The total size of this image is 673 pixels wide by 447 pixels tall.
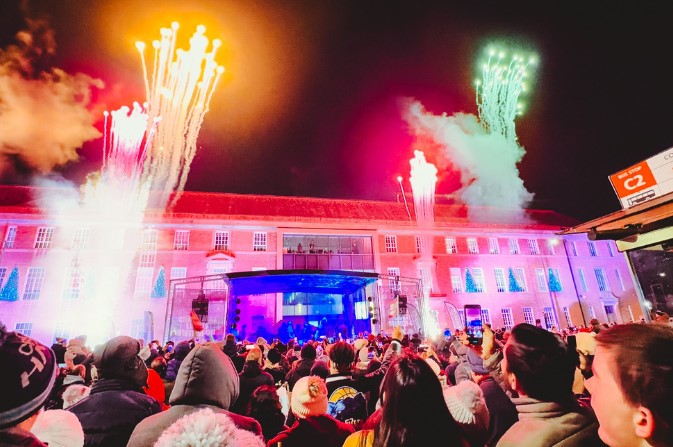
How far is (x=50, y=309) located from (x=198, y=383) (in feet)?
101

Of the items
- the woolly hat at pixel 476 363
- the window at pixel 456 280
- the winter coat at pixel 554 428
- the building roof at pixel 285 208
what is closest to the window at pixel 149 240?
the building roof at pixel 285 208

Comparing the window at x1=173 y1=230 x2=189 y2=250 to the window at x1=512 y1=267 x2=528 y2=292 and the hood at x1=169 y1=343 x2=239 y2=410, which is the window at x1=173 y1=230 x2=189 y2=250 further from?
the window at x1=512 y1=267 x2=528 y2=292

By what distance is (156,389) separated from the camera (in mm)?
4766

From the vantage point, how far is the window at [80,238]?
26.6 m

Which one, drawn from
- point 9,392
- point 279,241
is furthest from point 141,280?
point 9,392

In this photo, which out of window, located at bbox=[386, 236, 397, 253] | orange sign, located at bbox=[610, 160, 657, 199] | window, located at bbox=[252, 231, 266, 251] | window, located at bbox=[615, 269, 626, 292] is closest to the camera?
orange sign, located at bbox=[610, 160, 657, 199]

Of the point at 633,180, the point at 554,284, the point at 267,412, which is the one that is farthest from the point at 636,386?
the point at 554,284

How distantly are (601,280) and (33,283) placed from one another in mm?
53498

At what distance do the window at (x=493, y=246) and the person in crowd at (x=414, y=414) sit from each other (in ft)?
122

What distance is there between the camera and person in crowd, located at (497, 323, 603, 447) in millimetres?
1981

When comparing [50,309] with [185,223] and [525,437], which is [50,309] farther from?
[525,437]

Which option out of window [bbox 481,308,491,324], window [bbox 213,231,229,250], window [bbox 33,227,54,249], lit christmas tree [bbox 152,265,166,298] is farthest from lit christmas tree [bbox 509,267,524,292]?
window [bbox 33,227,54,249]

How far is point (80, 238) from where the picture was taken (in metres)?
26.8

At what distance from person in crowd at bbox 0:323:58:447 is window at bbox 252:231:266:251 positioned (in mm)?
28814
